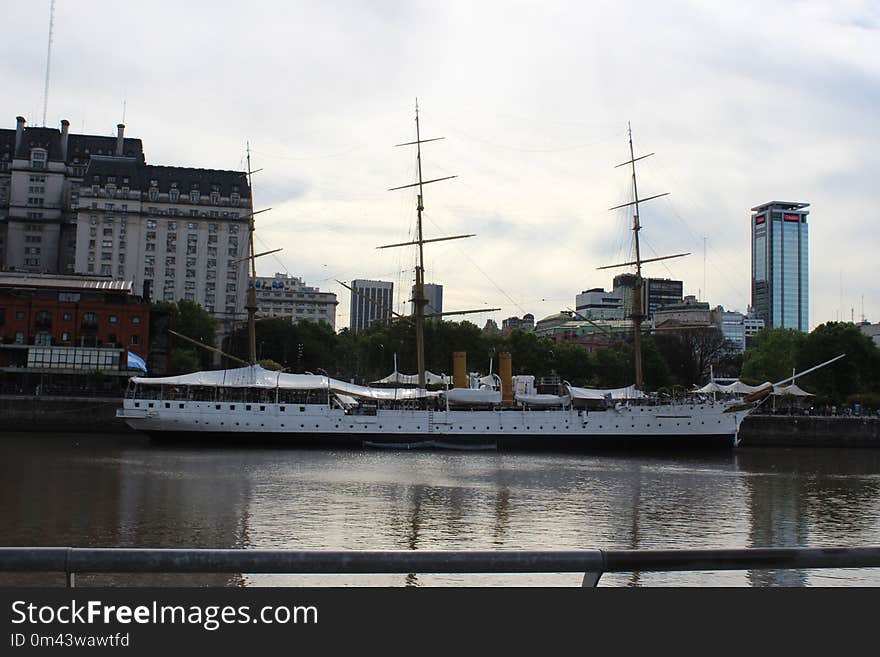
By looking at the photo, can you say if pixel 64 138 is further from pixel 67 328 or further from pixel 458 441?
pixel 458 441

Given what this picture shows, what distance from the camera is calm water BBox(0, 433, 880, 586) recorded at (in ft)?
63.3

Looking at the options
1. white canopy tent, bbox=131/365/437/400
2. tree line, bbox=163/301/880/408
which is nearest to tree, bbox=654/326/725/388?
tree line, bbox=163/301/880/408

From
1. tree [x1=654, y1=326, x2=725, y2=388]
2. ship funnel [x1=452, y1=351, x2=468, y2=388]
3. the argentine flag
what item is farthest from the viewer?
tree [x1=654, y1=326, x2=725, y2=388]

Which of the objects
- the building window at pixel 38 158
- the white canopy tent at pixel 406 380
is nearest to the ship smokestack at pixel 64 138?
the building window at pixel 38 158

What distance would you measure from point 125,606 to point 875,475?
153 feet

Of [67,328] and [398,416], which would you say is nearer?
[398,416]

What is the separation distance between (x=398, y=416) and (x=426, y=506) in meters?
31.9

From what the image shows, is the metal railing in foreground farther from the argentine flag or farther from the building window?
the building window

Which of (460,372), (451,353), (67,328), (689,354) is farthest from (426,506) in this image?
(689,354)

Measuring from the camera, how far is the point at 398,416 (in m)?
59.1

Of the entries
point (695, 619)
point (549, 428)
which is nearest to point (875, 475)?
point (549, 428)

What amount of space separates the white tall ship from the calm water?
8.59 meters

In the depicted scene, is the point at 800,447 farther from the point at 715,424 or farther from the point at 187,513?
the point at 187,513

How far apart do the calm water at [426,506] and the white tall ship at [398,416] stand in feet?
28.2
